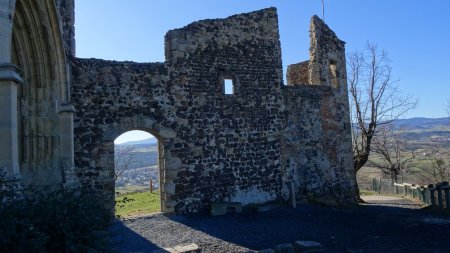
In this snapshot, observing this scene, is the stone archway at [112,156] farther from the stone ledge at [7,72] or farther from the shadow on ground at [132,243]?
the stone ledge at [7,72]

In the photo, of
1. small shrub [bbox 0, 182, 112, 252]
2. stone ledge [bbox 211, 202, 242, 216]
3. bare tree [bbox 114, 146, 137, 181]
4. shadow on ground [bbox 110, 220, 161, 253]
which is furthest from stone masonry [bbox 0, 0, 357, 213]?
bare tree [bbox 114, 146, 137, 181]

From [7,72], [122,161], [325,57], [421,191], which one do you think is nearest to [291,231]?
[7,72]

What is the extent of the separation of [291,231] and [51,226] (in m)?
6.39

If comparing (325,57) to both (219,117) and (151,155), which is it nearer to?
(219,117)

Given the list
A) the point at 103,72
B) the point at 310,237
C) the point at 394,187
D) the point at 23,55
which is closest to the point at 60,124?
the point at 23,55

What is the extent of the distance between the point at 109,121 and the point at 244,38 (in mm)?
5230

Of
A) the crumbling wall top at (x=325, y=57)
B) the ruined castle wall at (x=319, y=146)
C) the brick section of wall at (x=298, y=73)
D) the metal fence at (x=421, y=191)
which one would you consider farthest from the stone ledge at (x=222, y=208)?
the brick section of wall at (x=298, y=73)

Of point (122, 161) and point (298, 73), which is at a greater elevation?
point (298, 73)

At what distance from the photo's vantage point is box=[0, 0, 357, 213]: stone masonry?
10211mm

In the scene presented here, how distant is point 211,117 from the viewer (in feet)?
39.7

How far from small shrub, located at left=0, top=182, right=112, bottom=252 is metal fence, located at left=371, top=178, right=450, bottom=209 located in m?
11.5

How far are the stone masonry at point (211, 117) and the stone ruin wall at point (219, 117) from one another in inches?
1.2

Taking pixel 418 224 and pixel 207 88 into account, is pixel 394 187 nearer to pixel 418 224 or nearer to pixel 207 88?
pixel 418 224

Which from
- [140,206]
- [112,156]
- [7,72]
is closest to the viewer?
[7,72]
